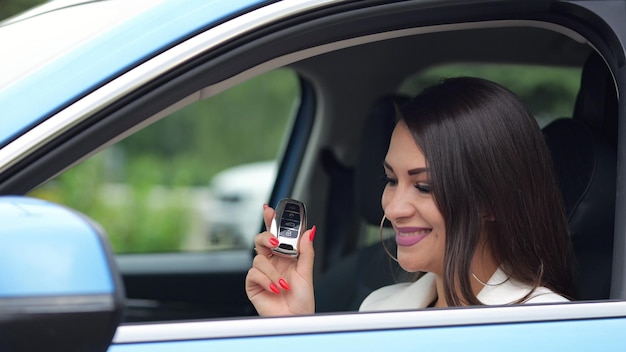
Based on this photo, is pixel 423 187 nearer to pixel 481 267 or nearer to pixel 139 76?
pixel 481 267

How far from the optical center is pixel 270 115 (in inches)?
483

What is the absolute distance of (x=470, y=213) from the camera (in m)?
1.89

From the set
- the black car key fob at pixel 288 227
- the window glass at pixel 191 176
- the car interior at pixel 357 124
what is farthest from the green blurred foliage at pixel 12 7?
the window glass at pixel 191 176

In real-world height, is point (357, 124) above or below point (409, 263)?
above

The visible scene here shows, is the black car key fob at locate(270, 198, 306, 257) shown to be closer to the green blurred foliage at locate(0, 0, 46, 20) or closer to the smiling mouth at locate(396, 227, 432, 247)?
the smiling mouth at locate(396, 227, 432, 247)

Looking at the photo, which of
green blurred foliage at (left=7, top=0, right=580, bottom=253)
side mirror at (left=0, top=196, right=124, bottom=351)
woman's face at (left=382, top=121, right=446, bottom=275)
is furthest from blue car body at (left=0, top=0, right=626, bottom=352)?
green blurred foliage at (left=7, top=0, right=580, bottom=253)

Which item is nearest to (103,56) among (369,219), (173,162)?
(369,219)

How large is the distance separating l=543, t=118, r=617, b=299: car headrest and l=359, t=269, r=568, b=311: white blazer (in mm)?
229

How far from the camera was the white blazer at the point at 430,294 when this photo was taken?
Result: 6.18ft

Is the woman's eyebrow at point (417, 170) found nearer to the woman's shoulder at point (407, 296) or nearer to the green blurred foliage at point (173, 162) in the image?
the woman's shoulder at point (407, 296)

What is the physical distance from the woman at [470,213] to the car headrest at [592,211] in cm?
13

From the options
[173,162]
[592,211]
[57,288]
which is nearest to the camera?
[57,288]

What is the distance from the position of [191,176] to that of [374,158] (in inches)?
358

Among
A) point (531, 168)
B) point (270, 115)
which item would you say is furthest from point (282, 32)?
point (270, 115)
